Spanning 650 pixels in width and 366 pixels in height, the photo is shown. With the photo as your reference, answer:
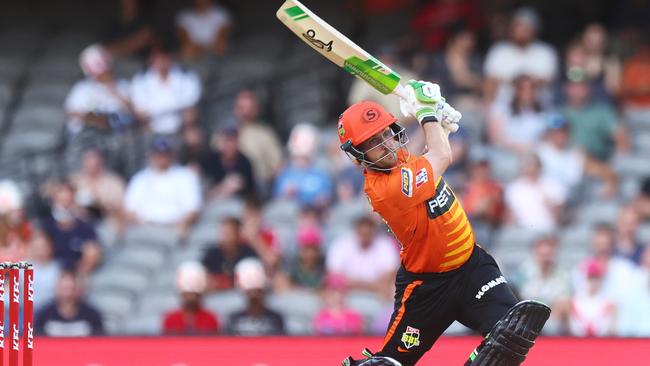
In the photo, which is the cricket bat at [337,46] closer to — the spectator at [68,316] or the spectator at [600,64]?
the spectator at [68,316]

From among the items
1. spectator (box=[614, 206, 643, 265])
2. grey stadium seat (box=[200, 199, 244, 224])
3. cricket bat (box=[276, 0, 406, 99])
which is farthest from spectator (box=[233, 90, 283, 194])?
cricket bat (box=[276, 0, 406, 99])

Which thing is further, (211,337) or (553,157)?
(553,157)

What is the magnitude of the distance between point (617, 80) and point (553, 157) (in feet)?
4.08

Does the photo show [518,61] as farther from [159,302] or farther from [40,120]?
[40,120]

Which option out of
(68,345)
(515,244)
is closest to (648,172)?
(515,244)

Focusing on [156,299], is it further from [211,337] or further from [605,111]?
[605,111]

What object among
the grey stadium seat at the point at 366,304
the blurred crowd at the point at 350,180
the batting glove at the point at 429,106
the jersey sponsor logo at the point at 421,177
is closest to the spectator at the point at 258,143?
the blurred crowd at the point at 350,180

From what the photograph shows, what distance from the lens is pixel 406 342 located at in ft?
23.4

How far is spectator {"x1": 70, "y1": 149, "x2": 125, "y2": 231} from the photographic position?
13164mm

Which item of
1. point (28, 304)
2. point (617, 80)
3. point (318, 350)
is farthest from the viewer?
point (617, 80)

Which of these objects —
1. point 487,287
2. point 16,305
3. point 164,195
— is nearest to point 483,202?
point 164,195

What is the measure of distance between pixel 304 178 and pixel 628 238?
123 inches

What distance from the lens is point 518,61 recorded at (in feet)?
43.8

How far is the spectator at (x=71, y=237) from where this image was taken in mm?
12422
